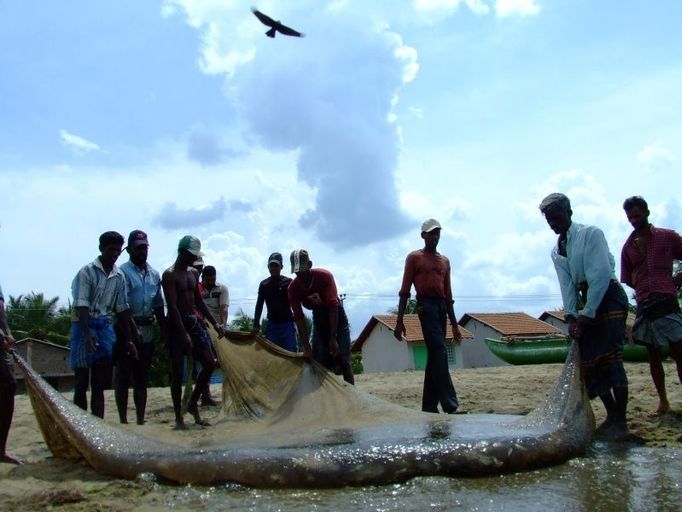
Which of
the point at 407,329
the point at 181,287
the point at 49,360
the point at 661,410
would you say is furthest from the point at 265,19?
the point at 407,329

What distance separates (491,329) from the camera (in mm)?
31500

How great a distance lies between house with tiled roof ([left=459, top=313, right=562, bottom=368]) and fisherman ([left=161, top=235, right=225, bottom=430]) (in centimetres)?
2604

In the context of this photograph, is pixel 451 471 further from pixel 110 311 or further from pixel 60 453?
pixel 110 311

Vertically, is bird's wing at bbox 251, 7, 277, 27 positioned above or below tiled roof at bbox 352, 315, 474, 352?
above

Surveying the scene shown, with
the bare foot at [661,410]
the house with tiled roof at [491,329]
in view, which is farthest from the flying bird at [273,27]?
the house with tiled roof at [491,329]

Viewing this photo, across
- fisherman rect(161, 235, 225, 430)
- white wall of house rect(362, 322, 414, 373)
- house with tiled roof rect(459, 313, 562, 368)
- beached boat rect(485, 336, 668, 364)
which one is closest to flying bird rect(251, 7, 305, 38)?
fisherman rect(161, 235, 225, 430)

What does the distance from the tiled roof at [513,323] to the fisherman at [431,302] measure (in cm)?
2518

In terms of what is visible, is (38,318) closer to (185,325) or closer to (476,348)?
(476,348)

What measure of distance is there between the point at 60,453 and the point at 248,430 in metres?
1.18

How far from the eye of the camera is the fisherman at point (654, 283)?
478 cm

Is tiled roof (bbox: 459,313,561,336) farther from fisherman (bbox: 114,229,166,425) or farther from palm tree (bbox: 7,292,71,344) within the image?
fisherman (bbox: 114,229,166,425)

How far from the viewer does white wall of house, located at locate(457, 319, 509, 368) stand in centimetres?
3144

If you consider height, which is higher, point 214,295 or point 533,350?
point 214,295

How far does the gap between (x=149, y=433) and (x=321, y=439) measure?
3.75ft
